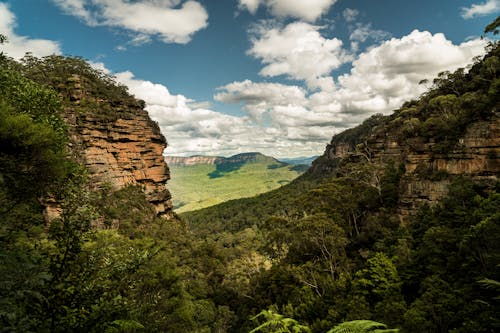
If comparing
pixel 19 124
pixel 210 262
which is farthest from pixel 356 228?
pixel 19 124

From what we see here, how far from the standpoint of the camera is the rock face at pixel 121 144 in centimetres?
4928

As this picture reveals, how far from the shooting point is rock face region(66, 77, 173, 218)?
49281mm

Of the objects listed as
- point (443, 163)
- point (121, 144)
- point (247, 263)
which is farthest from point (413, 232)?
point (121, 144)

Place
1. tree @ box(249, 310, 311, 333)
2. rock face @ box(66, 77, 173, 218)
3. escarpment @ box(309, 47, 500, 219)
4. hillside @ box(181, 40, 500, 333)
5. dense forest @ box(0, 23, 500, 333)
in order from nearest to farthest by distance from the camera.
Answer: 1. tree @ box(249, 310, 311, 333)
2. dense forest @ box(0, 23, 500, 333)
3. hillside @ box(181, 40, 500, 333)
4. escarpment @ box(309, 47, 500, 219)
5. rock face @ box(66, 77, 173, 218)

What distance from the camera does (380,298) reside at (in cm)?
1991

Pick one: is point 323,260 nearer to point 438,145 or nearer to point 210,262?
point 438,145

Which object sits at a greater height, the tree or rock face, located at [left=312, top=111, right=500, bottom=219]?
rock face, located at [left=312, top=111, right=500, bottom=219]

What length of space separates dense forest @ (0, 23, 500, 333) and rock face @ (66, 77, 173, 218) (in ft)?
5.70

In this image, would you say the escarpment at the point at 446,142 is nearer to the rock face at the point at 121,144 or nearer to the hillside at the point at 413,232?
the hillside at the point at 413,232

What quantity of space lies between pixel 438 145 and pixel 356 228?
12409mm

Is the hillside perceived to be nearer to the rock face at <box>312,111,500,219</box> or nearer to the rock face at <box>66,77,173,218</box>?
the rock face at <box>312,111,500,219</box>

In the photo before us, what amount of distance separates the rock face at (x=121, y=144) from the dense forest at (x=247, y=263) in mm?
1737

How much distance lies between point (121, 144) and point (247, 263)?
3434cm

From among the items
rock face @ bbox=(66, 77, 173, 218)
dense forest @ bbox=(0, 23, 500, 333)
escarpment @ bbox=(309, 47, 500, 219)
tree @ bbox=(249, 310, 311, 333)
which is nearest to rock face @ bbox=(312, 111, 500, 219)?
escarpment @ bbox=(309, 47, 500, 219)
